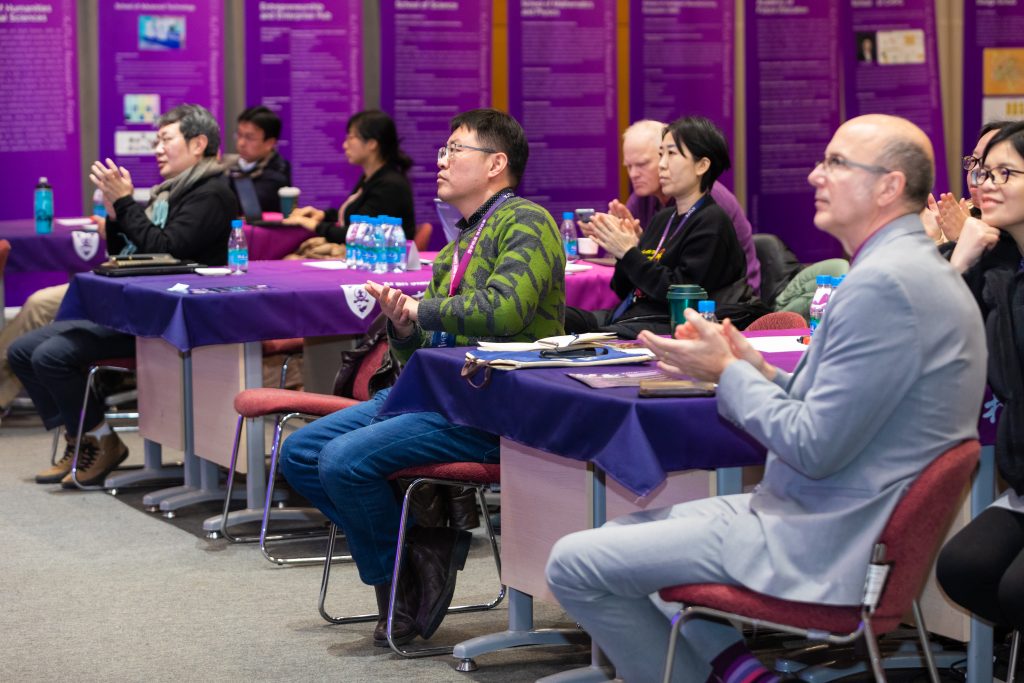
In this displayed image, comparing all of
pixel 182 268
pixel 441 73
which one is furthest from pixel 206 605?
pixel 441 73

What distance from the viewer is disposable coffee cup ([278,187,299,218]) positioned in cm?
780

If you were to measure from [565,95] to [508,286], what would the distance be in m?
5.35

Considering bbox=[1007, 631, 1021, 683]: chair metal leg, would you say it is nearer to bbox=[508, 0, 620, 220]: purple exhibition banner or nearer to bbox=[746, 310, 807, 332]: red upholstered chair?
bbox=[746, 310, 807, 332]: red upholstered chair

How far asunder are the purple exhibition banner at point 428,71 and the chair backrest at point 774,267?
9.82 feet

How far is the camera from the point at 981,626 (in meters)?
3.21

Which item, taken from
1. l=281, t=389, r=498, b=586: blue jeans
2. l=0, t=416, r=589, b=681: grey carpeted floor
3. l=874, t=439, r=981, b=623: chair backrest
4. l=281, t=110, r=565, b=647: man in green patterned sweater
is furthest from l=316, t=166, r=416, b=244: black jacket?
l=874, t=439, r=981, b=623: chair backrest

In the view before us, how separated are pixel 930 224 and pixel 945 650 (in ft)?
4.11

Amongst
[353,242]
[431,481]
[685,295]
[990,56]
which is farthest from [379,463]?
[990,56]

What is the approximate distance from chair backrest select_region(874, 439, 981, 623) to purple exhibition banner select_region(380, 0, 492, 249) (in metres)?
6.30

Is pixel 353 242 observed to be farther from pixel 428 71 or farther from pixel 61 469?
pixel 428 71

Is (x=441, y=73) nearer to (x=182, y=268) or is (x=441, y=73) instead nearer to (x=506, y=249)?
(x=182, y=268)

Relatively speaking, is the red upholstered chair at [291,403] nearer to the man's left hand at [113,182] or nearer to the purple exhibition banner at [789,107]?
the man's left hand at [113,182]

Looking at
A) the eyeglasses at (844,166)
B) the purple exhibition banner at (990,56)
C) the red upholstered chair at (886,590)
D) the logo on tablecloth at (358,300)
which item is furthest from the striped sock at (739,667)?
the purple exhibition banner at (990,56)

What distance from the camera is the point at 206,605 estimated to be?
414 centimetres
